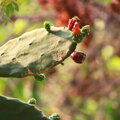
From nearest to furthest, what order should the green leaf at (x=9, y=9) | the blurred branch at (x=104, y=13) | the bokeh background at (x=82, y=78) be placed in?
the green leaf at (x=9, y=9), the blurred branch at (x=104, y=13), the bokeh background at (x=82, y=78)

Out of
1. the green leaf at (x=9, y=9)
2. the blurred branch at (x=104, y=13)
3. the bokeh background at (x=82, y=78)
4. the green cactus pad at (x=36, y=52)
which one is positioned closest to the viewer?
the green cactus pad at (x=36, y=52)

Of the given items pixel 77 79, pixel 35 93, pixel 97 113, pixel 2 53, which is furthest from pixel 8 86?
pixel 2 53

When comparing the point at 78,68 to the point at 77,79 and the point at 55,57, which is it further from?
the point at 55,57

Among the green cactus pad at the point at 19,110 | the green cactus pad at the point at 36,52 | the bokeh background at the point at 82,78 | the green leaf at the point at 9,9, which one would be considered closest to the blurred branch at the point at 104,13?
the bokeh background at the point at 82,78

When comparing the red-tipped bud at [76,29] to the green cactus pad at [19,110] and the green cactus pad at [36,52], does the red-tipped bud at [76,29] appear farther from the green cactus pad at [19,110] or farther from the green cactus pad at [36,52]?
the green cactus pad at [19,110]

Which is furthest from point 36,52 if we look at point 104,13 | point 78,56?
point 104,13

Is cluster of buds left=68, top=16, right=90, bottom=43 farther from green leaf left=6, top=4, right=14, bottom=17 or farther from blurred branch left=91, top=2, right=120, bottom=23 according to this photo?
blurred branch left=91, top=2, right=120, bottom=23

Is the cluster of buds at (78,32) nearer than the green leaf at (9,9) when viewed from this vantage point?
Yes
